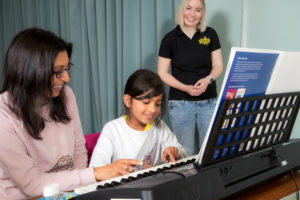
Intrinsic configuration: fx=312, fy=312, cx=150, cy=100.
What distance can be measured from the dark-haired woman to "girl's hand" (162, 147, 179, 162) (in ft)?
0.92

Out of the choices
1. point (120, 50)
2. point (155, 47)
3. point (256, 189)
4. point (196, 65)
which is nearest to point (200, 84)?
point (196, 65)

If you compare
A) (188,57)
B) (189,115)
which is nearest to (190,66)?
(188,57)

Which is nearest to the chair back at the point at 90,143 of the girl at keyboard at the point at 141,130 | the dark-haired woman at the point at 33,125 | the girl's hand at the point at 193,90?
the girl at keyboard at the point at 141,130

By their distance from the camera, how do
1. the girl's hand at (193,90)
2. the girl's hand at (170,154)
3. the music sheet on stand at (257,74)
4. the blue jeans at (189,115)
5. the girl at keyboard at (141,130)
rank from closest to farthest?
the music sheet on stand at (257,74) < the girl's hand at (170,154) < the girl at keyboard at (141,130) < the girl's hand at (193,90) < the blue jeans at (189,115)

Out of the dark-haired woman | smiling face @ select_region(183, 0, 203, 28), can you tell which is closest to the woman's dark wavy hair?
the dark-haired woman

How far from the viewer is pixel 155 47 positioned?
279 cm

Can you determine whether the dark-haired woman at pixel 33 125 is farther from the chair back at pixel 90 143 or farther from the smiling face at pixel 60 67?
the chair back at pixel 90 143

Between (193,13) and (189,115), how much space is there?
2.39 ft

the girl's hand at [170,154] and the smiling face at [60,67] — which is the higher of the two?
the smiling face at [60,67]

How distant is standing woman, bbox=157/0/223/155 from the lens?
223 centimetres

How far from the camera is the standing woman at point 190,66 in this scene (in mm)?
2227

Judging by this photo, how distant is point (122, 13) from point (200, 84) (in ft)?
3.94

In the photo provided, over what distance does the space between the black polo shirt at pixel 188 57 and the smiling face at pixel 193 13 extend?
0.26 feet

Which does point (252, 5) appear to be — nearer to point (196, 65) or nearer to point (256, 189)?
point (196, 65)
